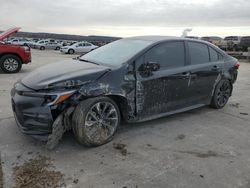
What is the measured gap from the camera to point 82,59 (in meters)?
5.20

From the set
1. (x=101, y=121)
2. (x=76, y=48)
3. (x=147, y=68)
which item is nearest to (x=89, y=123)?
(x=101, y=121)

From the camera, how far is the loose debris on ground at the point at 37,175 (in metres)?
3.15

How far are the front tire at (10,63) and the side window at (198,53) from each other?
7.94 metres

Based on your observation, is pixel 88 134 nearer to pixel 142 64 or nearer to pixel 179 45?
pixel 142 64

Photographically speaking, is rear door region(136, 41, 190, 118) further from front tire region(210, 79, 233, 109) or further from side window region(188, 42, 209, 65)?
front tire region(210, 79, 233, 109)

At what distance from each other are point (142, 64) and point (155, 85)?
0.41 metres

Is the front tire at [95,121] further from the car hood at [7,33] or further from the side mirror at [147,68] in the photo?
the car hood at [7,33]

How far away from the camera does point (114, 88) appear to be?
4.20 metres

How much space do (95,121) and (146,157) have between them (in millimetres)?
851

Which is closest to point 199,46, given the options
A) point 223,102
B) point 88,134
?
point 223,102

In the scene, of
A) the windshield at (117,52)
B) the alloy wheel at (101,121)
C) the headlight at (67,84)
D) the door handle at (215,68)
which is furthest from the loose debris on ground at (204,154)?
the door handle at (215,68)

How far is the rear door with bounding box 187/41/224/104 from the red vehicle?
7.86m

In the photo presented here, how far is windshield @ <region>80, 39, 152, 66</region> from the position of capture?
463 cm

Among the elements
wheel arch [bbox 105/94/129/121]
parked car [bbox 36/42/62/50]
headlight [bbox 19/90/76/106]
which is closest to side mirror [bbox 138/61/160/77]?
wheel arch [bbox 105/94/129/121]
